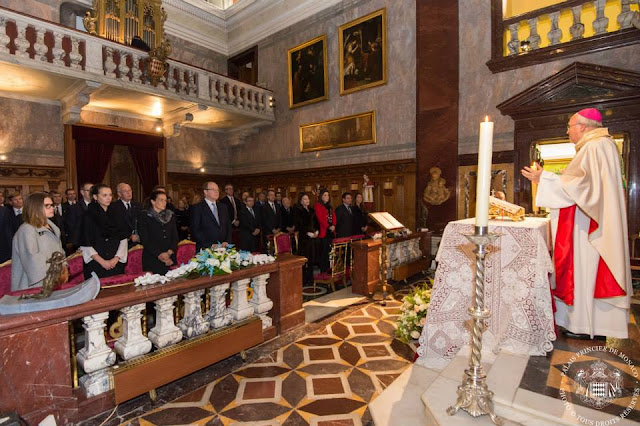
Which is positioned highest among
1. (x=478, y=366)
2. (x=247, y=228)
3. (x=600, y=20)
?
(x=600, y=20)

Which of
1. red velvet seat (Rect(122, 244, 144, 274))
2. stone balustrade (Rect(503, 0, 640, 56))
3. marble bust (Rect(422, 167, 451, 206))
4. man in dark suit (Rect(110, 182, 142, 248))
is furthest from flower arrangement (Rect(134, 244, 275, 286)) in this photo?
stone balustrade (Rect(503, 0, 640, 56))

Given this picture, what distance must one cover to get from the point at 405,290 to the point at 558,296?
→ 358 centimetres

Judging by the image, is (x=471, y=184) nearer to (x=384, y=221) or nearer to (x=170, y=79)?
(x=384, y=221)

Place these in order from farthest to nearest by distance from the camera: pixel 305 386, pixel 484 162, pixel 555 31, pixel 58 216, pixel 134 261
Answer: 1. pixel 58 216
2. pixel 555 31
3. pixel 134 261
4. pixel 305 386
5. pixel 484 162

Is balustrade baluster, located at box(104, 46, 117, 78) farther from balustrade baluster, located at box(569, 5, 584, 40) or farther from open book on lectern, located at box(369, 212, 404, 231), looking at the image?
balustrade baluster, located at box(569, 5, 584, 40)

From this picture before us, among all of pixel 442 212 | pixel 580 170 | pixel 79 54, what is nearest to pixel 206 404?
pixel 580 170

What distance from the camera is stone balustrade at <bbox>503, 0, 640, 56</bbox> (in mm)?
5996

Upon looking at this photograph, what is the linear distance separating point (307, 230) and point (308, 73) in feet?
20.0

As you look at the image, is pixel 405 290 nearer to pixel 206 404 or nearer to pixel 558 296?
pixel 558 296

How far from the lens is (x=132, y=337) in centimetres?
283

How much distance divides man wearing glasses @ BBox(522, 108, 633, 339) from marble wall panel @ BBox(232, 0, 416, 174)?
661cm

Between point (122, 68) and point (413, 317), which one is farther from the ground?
point (122, 68)

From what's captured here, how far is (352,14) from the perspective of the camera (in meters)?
9.93

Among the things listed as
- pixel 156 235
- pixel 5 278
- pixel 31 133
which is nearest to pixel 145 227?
pixel 156 235
